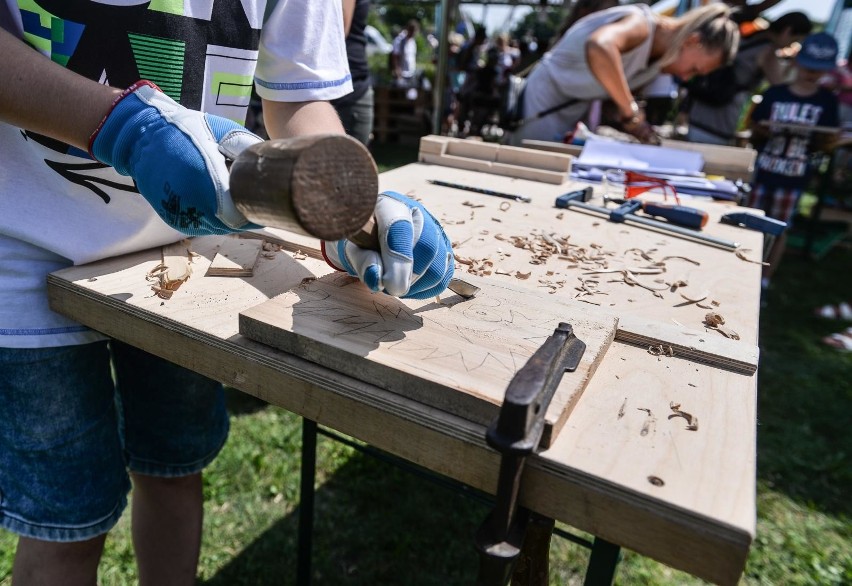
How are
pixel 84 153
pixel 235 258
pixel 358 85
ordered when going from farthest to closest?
pixel 358 85 → pixel 235 258 → pixel 84 153

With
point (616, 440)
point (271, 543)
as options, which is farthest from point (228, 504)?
point (616, 440)

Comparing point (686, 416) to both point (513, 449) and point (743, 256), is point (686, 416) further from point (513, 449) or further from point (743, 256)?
point (743, 256)

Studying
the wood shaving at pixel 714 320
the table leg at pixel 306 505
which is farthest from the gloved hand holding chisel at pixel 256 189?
the table leg at pixel 306 505

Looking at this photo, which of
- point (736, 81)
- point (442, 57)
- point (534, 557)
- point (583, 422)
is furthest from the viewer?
point (442, 57)

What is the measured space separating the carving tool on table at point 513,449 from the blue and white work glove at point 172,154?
49 cm

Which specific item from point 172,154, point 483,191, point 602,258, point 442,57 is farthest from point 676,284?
point 442,57

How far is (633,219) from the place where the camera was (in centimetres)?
185

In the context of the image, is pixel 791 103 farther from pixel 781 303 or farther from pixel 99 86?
pixel 99 86

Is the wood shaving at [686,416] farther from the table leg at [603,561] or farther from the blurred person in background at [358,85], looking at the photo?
the blurred person in background at [358,85]

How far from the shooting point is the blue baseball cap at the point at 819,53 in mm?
4734

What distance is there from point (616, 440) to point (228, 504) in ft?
6.44

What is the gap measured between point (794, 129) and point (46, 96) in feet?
17.5

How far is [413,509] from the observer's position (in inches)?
95.2

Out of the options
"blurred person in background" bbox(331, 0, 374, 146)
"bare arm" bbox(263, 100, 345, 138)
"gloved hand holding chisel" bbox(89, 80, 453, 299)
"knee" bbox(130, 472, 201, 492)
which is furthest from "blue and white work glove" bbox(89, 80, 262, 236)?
"blurred person in background" bbox(331, 0, 374, 146)
